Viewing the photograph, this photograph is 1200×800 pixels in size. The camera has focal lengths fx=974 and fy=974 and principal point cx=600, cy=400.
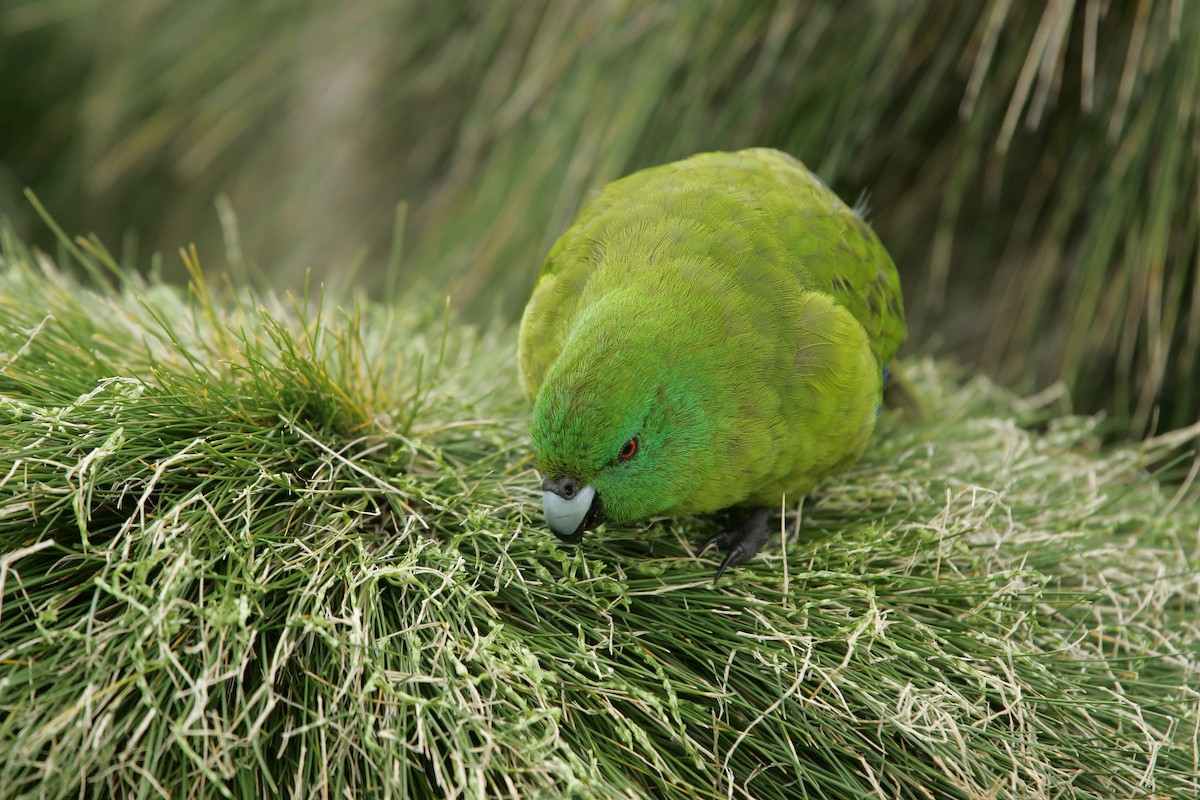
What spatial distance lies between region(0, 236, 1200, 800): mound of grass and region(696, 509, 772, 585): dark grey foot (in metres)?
0.05

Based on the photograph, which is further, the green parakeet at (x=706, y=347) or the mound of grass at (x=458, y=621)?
the green parakeet at (x=706, y=347)

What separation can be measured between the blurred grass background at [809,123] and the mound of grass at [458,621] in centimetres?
68

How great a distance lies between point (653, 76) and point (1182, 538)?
1.96 m

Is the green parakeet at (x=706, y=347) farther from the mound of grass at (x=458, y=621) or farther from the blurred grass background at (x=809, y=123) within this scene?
the blurred grass background at (x=809, y=123)

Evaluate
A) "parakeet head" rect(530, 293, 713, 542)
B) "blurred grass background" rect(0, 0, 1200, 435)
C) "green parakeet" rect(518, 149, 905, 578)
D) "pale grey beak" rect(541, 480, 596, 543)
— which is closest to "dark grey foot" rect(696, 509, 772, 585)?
"green parakeet" rect(518, 149, 905, 578)

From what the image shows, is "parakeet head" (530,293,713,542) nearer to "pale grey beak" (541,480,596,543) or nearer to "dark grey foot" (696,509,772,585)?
"pale grey beak" (541,480,596,543)

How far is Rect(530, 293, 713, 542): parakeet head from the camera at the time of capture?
1.79 metres

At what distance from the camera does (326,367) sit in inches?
81.8

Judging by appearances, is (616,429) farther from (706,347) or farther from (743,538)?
(743,538)

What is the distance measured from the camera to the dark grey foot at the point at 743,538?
6.49 feet

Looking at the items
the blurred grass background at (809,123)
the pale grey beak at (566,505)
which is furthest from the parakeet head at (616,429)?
the blurred grass background at (809,123)

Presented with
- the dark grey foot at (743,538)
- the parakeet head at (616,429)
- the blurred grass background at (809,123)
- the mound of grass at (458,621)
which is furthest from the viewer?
the blurred grass background at (809,123)

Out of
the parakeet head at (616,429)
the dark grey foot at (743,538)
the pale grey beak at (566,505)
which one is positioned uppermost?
the parakeet head at (616,429)

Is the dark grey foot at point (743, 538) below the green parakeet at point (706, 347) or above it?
below
